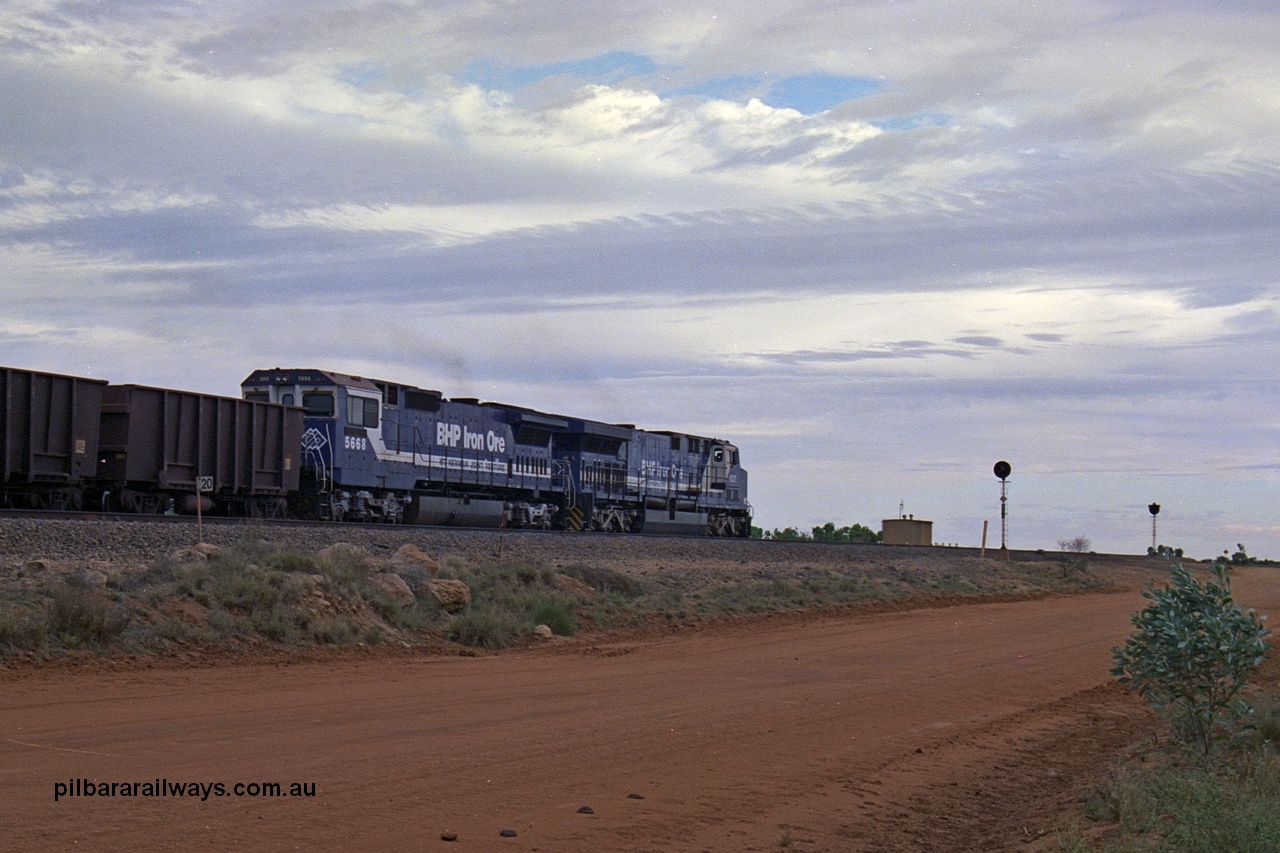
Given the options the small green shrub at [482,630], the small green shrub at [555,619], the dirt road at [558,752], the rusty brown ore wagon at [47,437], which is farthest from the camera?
the rusty brown ore wagon at [47,437]

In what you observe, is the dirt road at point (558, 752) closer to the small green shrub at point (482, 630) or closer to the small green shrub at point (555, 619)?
the small green shrub at point (482, 630)

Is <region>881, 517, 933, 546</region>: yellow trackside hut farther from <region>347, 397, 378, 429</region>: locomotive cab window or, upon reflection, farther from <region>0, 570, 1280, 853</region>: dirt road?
<region>0, 570, 1280, 853</region>: dirt road

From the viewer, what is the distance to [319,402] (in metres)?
32.6

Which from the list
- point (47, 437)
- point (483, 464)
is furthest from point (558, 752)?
point (483, 464)

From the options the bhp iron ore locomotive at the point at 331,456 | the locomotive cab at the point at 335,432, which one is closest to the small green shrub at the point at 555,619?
the bhp iron ore locomotive at the point at 331,456

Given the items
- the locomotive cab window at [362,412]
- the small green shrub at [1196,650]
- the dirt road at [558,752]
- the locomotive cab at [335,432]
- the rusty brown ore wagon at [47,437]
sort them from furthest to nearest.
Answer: the locomotive cab window at [362,412] → the locomotive cab at [335,432] → the rusty brown ore wagon at [47,437] → the small green shrub at [1196,650] → the dirt road at [558,752]

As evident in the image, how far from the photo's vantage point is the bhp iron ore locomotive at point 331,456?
24.8 m

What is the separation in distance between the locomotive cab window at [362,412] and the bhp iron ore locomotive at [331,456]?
42 mm

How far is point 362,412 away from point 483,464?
20.2 feet

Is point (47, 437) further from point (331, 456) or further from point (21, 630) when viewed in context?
point (21, 630)

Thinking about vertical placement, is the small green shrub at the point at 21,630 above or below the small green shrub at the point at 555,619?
above

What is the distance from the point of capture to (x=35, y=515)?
72.3ft

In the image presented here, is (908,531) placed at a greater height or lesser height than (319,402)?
lesser

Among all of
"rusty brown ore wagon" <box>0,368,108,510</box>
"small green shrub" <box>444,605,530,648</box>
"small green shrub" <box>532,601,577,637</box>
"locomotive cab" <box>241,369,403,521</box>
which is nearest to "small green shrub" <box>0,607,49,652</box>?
"small green shrub" <box>444,605,530,648</box>
